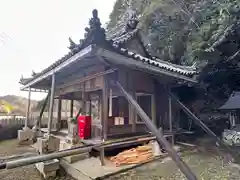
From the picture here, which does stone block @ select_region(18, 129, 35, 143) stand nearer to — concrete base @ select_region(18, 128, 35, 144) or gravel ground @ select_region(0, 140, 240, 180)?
concrete base @ select_region(18, 128, 35, 144)

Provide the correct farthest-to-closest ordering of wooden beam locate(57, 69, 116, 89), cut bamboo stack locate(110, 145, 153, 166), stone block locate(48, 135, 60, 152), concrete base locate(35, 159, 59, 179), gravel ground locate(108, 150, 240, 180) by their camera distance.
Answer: wooden beam locate(57, 69, 116, 89) → cut bamboo stack locate(110, 145, 153, 166) → stone block locate(48, 135, 60, 152) → concrete base locate(35, 159, 59, 179) → gravel ground locate(108, 150, 240, 180)

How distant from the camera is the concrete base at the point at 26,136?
9.76 meters

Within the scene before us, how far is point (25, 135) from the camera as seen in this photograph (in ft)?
32.5

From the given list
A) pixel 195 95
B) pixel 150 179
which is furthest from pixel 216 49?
pixel 150 179

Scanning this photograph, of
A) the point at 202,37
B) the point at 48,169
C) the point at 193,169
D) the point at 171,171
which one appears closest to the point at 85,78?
the point at 48,169

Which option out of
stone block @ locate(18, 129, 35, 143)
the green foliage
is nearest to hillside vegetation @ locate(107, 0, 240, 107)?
the green foliage

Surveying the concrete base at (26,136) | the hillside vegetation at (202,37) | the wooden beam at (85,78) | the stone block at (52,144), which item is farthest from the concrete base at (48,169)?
the hillside vegetation at (202,37)

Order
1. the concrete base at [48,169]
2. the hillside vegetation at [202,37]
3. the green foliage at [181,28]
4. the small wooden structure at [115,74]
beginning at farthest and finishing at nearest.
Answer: the green foliage at [181,28] < the hillside vegetation at [202,37] < the concrete base at [48,169] < the small wooden structure at [115,74]

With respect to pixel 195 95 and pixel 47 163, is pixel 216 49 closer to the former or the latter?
pixel 195 95

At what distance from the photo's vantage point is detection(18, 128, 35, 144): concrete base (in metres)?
9.76

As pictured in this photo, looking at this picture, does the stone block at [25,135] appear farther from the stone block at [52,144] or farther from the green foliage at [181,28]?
the green foliage at [181,28]

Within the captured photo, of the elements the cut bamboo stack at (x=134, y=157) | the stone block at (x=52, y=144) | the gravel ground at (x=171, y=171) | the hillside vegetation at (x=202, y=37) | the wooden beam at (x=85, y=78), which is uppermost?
the hillside vegetation at (x=202, y=37)

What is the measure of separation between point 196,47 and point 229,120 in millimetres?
4035

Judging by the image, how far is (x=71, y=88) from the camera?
7895 mm
